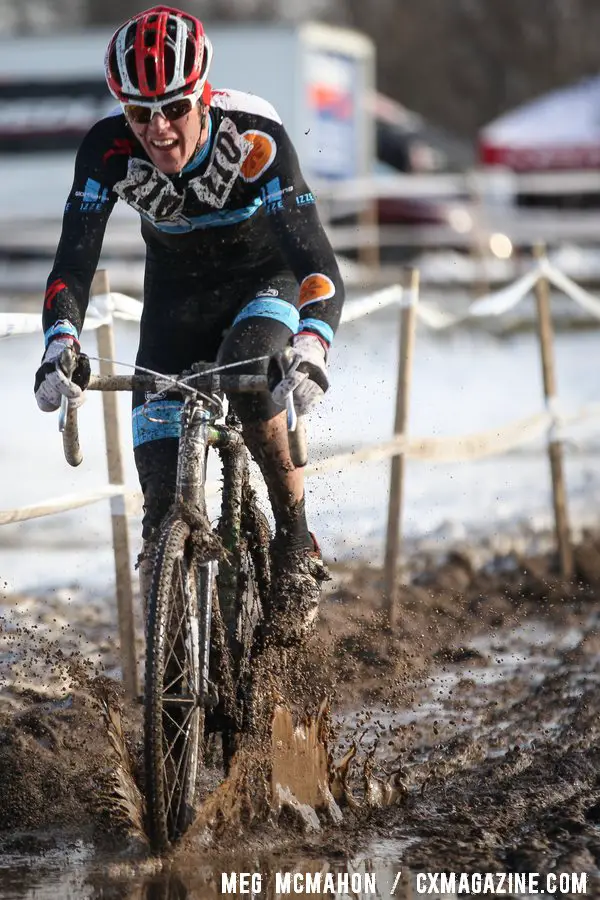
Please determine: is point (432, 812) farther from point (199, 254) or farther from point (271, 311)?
point (199, 254)

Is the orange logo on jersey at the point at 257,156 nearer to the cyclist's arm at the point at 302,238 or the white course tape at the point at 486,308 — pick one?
the cyclist's arm at the point at 302,238

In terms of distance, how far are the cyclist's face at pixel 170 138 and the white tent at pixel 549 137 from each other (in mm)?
17277

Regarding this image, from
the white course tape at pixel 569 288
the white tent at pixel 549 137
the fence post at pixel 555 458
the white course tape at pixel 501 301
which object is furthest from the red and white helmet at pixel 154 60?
the white tent at pixel 549 137

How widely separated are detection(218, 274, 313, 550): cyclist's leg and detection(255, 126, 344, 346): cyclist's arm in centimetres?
16

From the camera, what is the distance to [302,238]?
15.0 feet

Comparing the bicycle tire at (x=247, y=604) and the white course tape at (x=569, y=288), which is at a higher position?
the white course tape at (x=569, y=288)

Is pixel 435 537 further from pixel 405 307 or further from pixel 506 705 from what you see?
pixel 506 705

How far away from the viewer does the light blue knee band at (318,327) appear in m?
4.33

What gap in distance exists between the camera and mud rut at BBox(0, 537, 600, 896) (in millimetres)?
4234

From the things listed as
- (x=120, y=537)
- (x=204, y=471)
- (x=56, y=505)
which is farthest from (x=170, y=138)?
(x=120, y=537)

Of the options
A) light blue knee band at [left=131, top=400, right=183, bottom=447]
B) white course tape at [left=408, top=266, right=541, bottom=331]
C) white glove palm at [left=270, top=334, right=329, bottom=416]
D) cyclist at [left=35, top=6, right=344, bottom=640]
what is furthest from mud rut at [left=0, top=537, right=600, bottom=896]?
white course tape at [left=408, top=266, right=541, bottom=331]

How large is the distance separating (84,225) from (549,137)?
707 inches

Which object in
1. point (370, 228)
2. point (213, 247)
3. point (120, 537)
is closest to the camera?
point (213, 247)

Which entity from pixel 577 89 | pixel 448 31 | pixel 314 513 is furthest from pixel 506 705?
pixel 448 31
